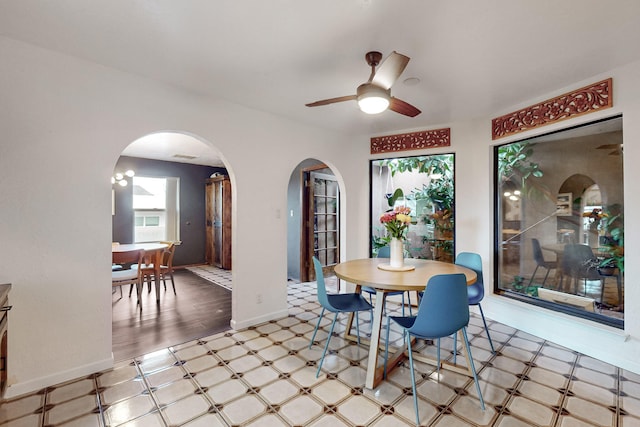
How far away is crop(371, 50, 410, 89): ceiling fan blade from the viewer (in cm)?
177

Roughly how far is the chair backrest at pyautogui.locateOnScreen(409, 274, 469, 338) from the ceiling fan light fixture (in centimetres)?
125

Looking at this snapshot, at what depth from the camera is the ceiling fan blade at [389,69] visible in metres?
1.77

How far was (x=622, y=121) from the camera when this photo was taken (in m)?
2.49

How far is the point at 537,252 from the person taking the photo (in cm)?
331

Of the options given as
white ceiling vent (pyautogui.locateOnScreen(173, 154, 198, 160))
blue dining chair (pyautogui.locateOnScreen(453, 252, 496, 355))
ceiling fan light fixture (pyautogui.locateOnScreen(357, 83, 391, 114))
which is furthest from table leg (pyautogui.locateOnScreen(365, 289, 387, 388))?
white ceiling vent (pyautogui.locateOnScreen(173, 154, 198, 160))

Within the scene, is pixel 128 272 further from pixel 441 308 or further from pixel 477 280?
pixel 477 280

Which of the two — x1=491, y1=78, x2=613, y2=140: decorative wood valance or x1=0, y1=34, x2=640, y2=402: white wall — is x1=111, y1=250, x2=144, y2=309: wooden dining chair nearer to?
x1=0, y1=34, x2=640, y2=402: white wall

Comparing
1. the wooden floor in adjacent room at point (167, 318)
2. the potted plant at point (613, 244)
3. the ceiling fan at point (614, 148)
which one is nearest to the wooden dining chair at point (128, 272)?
the wooden floor in adjacent room at point (167, 318)

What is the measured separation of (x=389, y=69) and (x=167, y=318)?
350cm

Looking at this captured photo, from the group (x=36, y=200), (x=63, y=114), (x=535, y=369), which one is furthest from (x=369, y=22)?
(x=535, y=369)

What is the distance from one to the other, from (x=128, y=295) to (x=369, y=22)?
481 cm

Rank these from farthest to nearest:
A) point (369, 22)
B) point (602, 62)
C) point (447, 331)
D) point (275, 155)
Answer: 1. point (275, 155)
2. point (602, 62)
3. point (447, 331)
4. point (369, 22)

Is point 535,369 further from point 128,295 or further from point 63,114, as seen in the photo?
point 128,295

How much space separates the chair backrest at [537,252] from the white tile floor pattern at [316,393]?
36.1 inches
